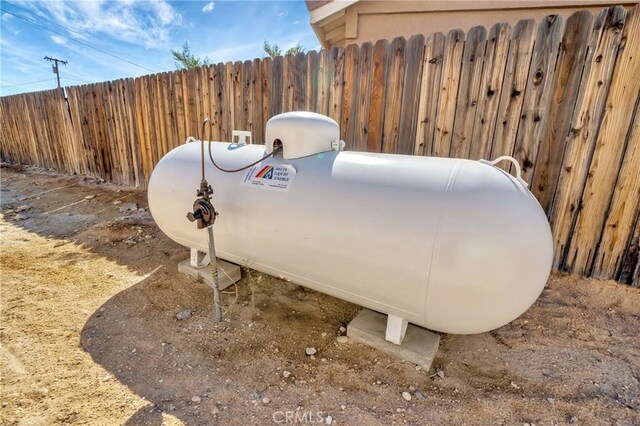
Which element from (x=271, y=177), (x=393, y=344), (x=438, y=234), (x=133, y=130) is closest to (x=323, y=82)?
(x=271, y=177)

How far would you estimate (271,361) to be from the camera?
1.94m

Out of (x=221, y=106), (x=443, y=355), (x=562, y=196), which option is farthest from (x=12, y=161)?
(x=562, y=196)

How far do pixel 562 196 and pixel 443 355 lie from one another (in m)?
1.74

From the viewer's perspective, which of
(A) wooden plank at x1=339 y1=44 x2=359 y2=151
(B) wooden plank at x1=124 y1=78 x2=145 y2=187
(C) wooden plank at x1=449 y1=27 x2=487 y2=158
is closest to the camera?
(C) wooden plank at x1=449 y1=27 x2=487 y2=158

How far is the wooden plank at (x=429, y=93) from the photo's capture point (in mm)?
2762

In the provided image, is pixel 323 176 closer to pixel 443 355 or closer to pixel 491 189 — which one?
pixel 491 189

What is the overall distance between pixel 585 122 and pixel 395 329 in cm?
226

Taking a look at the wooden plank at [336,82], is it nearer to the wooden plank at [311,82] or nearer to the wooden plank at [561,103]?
the wooden plank at [311,82]

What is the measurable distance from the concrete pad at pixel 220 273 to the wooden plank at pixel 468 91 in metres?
2.46

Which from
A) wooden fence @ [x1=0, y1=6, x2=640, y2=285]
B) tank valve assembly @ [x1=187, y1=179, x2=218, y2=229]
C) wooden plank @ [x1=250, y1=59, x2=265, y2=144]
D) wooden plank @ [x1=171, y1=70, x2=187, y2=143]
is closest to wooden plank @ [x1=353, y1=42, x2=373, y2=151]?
wooden fence @ [x1=0, y1=6, x2=640, y2=285]

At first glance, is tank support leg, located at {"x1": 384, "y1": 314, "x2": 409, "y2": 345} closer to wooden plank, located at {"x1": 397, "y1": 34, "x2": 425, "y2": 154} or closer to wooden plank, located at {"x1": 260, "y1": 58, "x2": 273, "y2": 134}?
wooden plank, located at {"x1": 397, "y1": 34, "x2": 425, "y2": 154}

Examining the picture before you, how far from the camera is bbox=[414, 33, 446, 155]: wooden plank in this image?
276 cm

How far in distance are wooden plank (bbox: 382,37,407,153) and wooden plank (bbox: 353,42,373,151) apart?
0.21 m

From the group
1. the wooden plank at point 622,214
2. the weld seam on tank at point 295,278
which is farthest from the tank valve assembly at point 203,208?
the wooden plank at point 622,214
